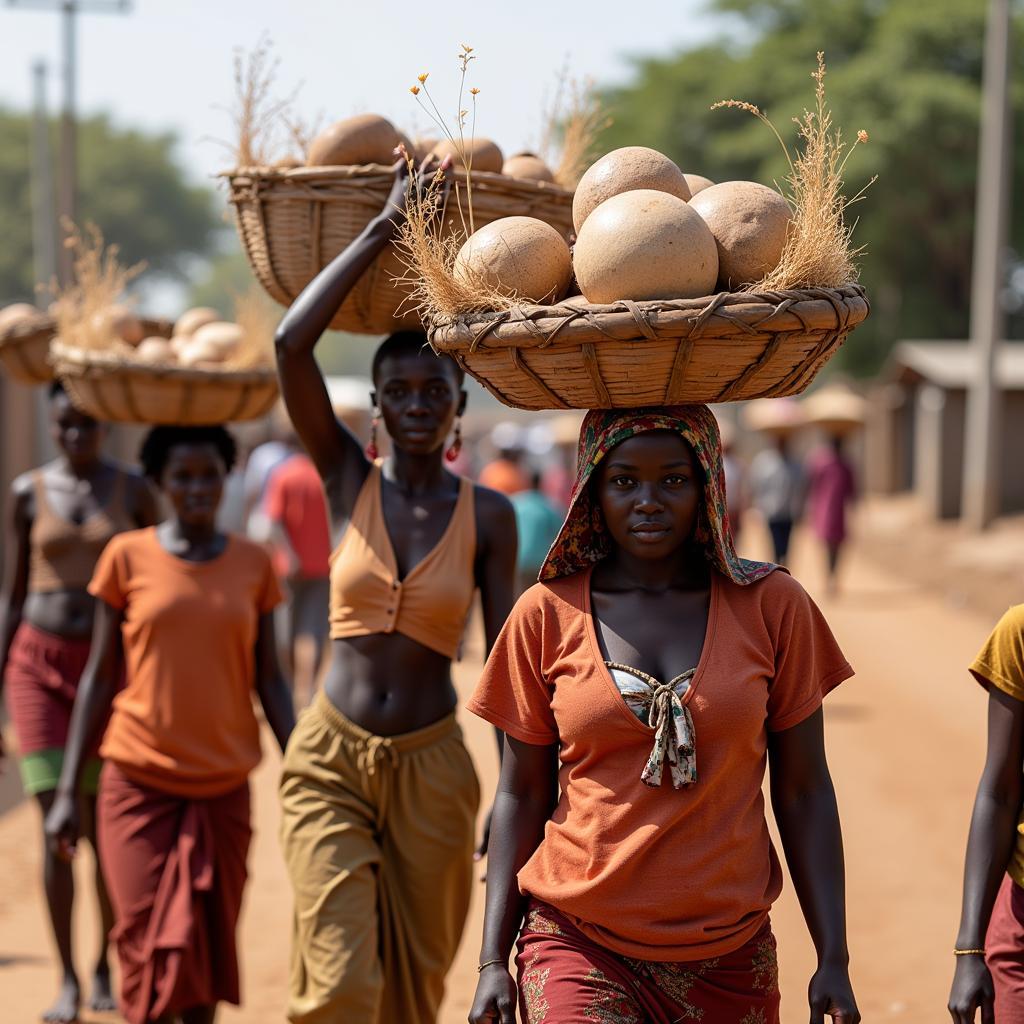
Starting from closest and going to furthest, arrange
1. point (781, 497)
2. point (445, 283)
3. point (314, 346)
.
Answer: point (445, 283) → point (314, 346) → point (781, 497)

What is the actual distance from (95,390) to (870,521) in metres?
24.8

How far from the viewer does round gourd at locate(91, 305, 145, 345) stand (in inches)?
218

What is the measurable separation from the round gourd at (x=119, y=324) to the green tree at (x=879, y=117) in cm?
2431

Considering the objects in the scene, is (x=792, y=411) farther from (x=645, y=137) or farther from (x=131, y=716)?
(x=131, y=716)

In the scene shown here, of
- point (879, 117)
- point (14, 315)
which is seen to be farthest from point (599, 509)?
point (879, 117)

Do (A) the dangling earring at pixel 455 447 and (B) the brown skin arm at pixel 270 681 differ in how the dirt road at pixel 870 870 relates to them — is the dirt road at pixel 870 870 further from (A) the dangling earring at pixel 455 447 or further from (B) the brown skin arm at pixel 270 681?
(A) the dangling earring at pixel 455 447

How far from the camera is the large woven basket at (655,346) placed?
289cm

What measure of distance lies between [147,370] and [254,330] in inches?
19.1

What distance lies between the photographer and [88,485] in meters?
6.12

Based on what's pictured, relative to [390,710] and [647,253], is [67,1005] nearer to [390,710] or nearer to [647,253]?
[390,710]

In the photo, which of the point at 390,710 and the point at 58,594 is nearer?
the point at 390,710

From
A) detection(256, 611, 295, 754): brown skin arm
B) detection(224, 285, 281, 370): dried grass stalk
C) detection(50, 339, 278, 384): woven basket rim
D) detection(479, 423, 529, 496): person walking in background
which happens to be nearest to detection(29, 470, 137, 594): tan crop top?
detection(50, 339, 278, 384): woven basket rim

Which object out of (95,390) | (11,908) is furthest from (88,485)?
(11,908)

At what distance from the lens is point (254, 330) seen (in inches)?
216
